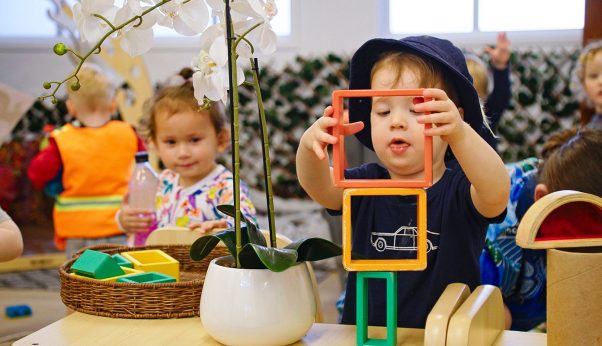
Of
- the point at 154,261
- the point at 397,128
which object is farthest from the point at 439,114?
the point at 154,261

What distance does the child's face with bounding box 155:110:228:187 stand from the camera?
222cm

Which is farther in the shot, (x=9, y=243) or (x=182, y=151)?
(x=182, y=151)

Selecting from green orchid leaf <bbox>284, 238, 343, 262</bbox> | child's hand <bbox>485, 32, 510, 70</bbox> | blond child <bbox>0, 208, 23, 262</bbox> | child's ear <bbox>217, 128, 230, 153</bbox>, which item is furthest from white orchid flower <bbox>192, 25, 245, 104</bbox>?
child's hand <bbox>485, 32, 510, 70</bbox>

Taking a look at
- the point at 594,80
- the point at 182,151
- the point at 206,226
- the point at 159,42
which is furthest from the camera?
the point at 159,42

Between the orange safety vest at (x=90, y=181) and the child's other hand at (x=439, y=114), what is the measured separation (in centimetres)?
243

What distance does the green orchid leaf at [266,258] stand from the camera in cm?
100

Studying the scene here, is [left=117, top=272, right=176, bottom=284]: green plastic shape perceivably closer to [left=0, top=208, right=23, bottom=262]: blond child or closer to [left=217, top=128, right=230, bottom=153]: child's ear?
[left=0, top=208, right=23, bottom=262]: blond child

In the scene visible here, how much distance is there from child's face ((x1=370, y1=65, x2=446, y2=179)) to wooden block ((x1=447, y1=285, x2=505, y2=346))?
27 centimetres

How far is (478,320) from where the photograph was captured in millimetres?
1004

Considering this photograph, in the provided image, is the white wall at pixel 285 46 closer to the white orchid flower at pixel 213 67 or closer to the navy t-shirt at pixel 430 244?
the navy t-shirt at pixel 430 244

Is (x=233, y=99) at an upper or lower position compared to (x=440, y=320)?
upper

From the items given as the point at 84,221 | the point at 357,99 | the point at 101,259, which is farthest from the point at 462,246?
the point at 84,221

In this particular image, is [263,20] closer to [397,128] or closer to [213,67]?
[213,67]

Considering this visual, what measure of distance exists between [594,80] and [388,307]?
238 centimetres
